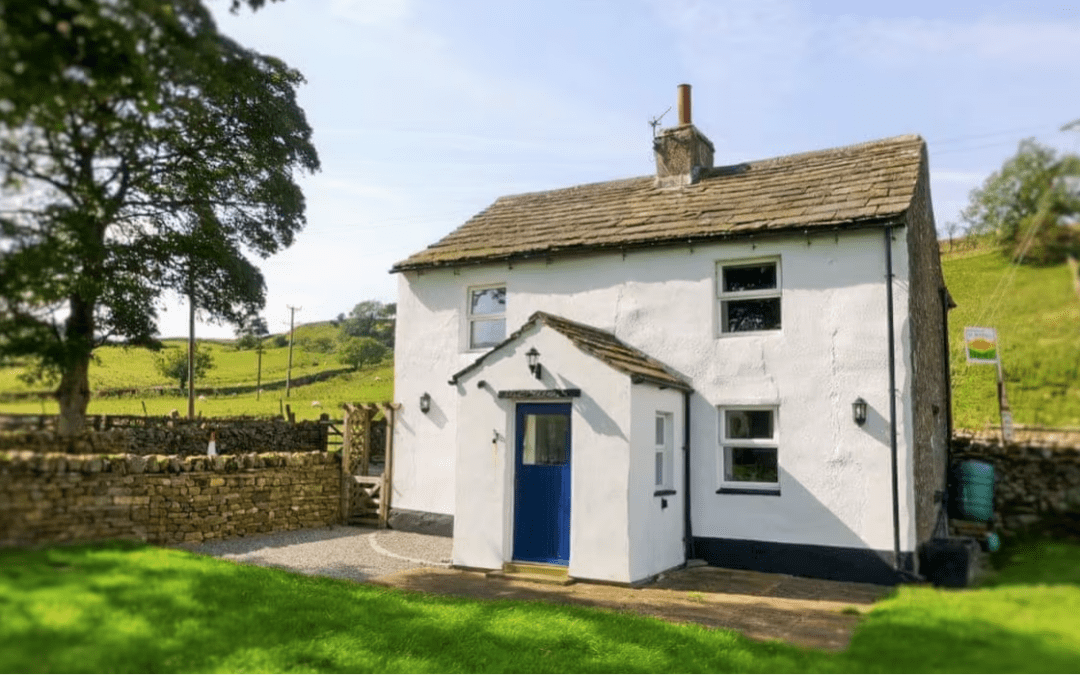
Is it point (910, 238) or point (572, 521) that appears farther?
point (910, 238)

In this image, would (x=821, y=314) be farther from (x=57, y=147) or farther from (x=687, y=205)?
(x=57, y=147)

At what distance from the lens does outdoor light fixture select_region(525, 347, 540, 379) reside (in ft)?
36.4

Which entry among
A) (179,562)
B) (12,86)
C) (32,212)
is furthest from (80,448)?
(179,562)

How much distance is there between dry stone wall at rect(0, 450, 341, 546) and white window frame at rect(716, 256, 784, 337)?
8176 mm

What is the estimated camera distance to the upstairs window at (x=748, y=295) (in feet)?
39.7

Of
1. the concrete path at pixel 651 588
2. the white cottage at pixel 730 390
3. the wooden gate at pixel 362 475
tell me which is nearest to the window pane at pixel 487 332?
the white cottage at pixel 730 390

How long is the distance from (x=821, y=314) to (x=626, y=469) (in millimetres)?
3953

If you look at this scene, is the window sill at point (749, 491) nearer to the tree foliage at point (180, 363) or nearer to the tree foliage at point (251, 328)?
the tree foliage at point (251, 328)

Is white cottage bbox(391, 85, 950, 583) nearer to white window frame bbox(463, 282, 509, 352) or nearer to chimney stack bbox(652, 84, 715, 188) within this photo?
white window frame bbox(463, 282, 509, 352)

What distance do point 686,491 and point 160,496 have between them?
320 inches

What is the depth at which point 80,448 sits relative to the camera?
13.4ft

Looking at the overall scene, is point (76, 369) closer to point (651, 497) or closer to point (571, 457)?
point (571, 457)

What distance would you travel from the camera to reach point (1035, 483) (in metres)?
3.45

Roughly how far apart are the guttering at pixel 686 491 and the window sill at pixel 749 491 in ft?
1.68
